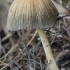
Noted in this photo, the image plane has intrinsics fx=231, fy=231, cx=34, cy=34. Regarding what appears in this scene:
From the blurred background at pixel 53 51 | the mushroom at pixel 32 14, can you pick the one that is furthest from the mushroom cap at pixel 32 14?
the blurred background at pixel 53 51

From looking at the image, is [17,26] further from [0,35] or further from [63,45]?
[0,35]

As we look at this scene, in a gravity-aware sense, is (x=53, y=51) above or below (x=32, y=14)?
below

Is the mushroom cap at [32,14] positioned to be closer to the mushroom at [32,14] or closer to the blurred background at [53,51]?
the mushroom at [32,14]

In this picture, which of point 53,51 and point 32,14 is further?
point 53,51

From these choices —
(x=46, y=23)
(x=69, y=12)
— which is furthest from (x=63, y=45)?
(x=46, y=23)

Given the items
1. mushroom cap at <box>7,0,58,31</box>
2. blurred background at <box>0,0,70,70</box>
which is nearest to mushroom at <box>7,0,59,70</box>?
mushroom cap at <box>7,0,58,31</box>

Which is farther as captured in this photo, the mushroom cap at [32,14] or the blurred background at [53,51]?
the blurred background at [53,51]

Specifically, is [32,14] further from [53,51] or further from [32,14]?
[53,51]

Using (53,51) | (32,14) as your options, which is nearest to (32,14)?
(32,14)

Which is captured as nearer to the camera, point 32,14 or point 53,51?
point 32,14
